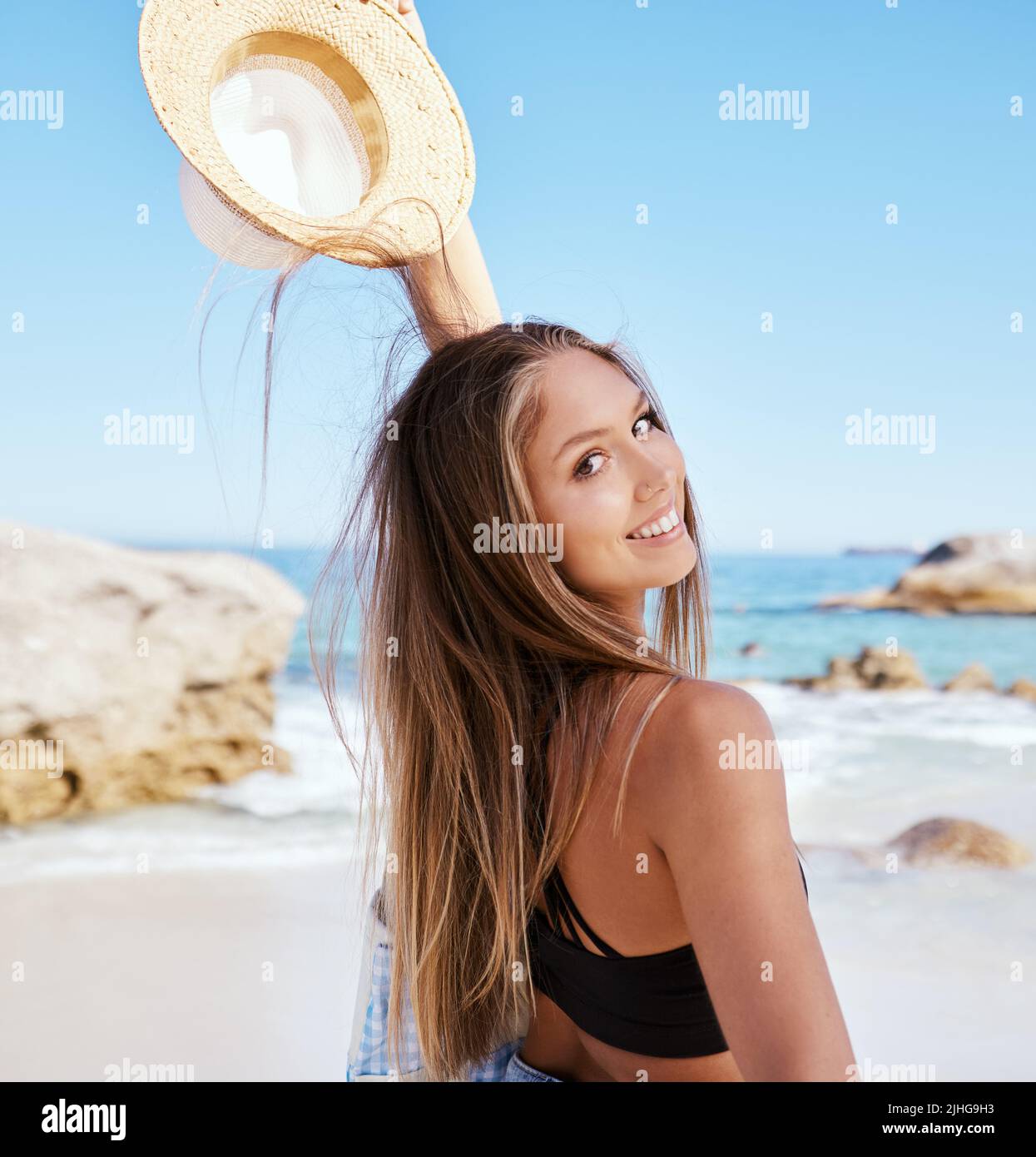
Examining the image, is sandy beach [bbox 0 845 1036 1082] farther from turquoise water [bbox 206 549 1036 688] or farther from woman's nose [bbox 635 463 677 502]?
turquoise water [bbox 206 549 1036 688]

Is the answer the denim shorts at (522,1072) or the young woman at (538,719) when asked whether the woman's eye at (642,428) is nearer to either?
the young woman at (538,719)

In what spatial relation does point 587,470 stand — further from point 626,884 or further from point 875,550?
point 875,550

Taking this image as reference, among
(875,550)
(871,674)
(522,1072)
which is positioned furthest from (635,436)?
(875,550)

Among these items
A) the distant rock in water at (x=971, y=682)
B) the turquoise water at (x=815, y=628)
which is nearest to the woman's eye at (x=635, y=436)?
the turquoise water at (x=815, y=628)

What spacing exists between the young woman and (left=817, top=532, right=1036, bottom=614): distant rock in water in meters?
19.0

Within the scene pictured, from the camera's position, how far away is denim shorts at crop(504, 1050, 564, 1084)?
164cm

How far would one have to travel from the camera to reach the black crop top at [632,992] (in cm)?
138

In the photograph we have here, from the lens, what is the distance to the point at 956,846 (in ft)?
23.2

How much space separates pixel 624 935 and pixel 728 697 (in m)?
0.39

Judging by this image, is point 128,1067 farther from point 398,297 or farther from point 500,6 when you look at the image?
point 500,6

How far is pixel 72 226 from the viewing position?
71.3ft

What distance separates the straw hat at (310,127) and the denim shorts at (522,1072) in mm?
1472

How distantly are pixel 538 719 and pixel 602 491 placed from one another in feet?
1.22

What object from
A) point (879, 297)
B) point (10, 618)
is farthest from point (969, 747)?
point (879, 297)
